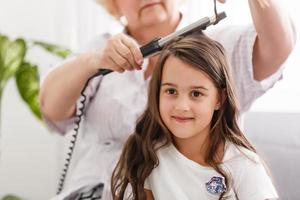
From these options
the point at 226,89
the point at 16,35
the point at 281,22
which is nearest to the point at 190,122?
the point at 226,89

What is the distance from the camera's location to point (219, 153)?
786 mm

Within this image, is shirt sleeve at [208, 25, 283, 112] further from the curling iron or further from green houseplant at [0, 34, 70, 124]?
green houseplant at [0, 34, 70, 124]

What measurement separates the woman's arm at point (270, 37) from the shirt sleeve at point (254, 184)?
9.3 inches

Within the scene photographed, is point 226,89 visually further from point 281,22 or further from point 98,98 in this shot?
point 98,98

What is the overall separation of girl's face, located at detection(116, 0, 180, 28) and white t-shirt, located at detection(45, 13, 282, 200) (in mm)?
69

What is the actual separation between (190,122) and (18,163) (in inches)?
48.3

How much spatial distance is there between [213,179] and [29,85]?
0.93m

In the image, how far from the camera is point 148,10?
99 cm

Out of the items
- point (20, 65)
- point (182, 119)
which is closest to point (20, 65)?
point (20, 65)

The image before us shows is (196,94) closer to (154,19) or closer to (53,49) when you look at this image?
(154,19)

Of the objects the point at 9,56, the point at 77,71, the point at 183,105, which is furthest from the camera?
the point at 9,56

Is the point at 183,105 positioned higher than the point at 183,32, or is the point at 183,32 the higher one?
the point at 183,32

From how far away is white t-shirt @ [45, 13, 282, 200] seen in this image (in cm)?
99

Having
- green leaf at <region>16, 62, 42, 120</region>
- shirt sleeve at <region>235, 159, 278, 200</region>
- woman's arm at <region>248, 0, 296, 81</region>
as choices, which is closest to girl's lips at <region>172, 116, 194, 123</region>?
→ shirt sleeve at <region>235, 159, 278, 200</region>
